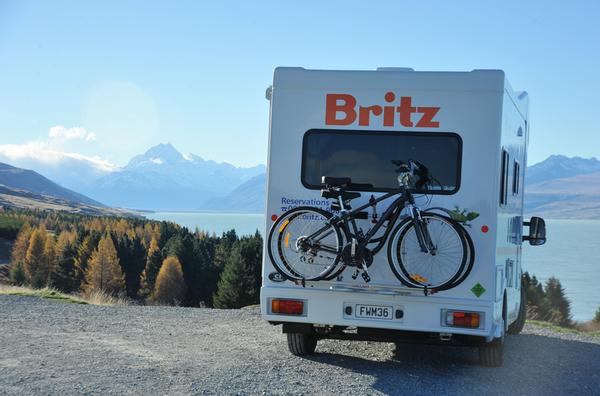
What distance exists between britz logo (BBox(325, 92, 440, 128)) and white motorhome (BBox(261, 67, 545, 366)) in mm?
10

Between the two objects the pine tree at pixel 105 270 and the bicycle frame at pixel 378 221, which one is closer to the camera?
the bicycle frame at pixel 378 221

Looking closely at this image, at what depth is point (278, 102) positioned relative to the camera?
27.4 feet

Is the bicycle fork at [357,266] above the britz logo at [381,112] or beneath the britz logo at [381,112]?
beneath

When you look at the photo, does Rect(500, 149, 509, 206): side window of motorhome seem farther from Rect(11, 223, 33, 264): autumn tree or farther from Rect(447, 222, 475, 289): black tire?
Rect(11, 223, 33, 264): autumn tree

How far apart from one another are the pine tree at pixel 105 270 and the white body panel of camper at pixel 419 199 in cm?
6968

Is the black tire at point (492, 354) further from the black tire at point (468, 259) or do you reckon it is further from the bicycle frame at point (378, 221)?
Answer: the bicycle frame at point (378, 221)

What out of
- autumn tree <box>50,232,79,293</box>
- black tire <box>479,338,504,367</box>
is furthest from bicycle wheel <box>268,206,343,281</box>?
autumn tree <box>50,232,79,293</box>

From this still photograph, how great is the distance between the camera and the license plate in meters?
8.01

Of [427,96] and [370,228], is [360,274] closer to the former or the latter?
[370,228]

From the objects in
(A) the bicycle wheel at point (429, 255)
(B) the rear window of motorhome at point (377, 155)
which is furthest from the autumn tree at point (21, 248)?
(A) the bicycle wheel at point (429, 255)

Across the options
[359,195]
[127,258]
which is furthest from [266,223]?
[127,258]

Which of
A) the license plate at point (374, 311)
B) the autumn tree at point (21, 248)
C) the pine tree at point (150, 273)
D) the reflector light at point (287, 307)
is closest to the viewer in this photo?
the license plate at point (374, 311)

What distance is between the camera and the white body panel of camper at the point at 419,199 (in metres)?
7.84

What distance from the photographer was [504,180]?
27.8ft
